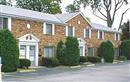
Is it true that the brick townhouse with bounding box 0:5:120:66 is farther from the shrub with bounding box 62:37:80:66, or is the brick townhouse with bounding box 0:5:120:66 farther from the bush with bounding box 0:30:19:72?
the bush with bounding box 0:30:19:72

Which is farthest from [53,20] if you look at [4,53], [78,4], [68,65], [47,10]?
[78,4]

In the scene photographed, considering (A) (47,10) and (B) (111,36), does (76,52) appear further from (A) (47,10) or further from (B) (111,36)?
(A) (47,10)

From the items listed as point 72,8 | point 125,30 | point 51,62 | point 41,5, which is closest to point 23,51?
point 51,62

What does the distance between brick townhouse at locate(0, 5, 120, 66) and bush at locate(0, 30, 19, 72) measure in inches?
129

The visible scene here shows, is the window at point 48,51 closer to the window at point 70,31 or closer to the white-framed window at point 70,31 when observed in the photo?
the white-framed window at point 70,31

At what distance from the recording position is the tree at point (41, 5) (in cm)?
Answer: 6906

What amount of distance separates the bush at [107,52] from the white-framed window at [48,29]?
12.3 m

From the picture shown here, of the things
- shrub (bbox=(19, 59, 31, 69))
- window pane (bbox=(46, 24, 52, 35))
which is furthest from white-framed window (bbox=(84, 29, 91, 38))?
shrub (bbox=(19, 59, 31, 69))

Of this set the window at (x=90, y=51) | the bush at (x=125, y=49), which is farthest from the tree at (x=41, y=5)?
the window at (x=90, y=51)

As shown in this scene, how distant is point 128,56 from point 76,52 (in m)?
21.5

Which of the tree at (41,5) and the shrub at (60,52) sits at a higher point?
the tree at (41,5)

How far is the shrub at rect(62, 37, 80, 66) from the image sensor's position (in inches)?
1608

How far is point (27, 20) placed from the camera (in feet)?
124

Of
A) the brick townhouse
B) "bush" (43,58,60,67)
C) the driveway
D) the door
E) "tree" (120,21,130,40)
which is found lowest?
the driveway
